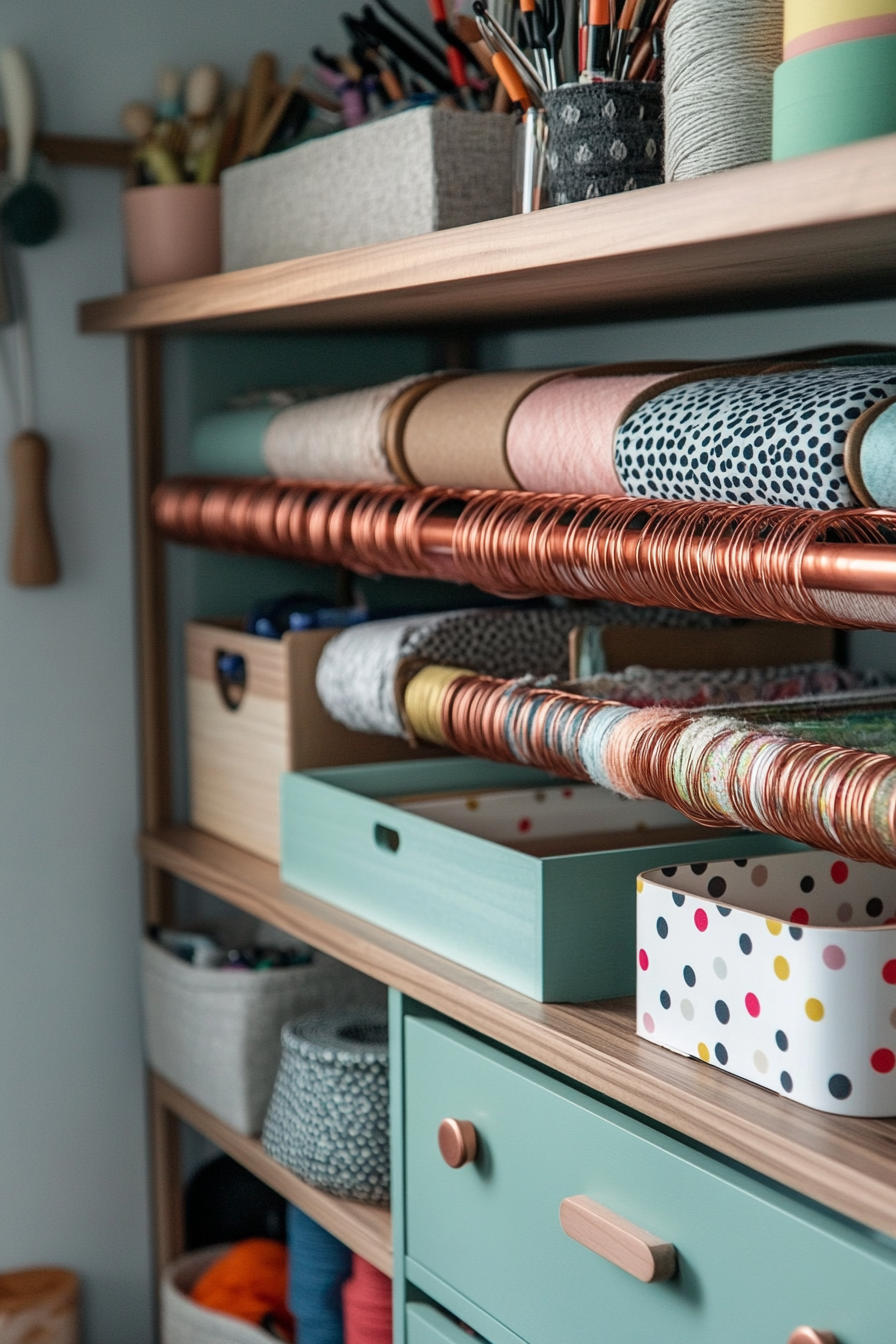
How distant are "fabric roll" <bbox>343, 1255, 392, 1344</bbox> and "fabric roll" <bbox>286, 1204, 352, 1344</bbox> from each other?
66 mm

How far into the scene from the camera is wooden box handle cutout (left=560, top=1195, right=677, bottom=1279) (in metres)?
0.92

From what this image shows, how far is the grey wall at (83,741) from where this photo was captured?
1.68 meters

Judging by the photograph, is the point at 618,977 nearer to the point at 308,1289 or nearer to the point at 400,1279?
the point at 400,1279

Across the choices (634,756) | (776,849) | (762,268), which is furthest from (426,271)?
(776,849)

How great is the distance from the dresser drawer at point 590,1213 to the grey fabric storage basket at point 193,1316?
0.44 m

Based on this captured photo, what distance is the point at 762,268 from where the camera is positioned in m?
1.00

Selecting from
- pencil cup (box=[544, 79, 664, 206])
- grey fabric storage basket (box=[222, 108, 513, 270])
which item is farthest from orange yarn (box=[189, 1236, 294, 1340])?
pencil cup (box=[544, 79, 664, 206])

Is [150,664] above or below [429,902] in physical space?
above

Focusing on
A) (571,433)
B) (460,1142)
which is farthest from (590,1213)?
(571,433)

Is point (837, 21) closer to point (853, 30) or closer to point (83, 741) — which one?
point (853, 30)

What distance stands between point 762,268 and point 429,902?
541 mm

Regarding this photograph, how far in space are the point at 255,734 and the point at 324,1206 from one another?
0.48m

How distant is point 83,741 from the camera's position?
68.5 inches

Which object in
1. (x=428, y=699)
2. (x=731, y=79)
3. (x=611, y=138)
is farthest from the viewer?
(x=428, y=699)
